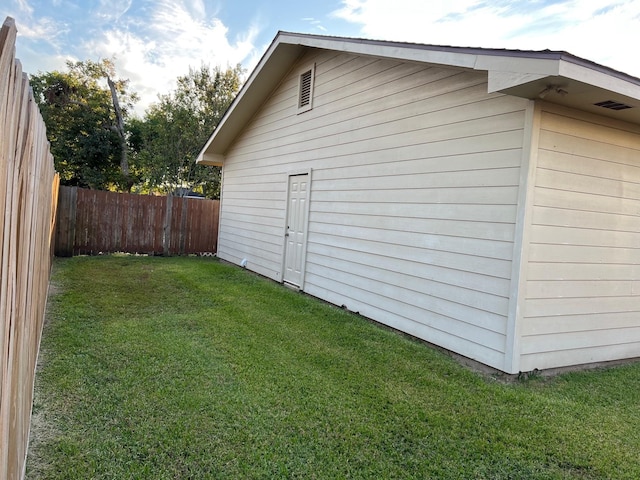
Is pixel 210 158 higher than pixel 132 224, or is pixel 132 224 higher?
pixel 210 158

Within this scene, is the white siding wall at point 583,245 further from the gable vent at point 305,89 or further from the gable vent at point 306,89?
the gable vent at point 305,89

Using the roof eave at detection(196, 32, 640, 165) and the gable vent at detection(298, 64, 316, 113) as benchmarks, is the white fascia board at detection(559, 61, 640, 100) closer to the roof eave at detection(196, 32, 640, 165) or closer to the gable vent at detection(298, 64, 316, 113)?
the roof eave at detection(196, 32, 640, 165)

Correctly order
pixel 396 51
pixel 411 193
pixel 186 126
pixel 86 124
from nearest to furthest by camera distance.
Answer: pixel 396 51 < pixel 411 193 < pixel 186 126 < pixel 86 124

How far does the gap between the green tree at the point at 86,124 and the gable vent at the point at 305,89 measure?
50.0ft

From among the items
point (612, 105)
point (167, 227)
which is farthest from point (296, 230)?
point (167, 227)

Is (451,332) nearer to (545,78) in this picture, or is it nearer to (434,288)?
(434,288)

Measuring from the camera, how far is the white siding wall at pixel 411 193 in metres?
3.91

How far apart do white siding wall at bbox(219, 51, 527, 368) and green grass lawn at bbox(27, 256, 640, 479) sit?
24.3 inches

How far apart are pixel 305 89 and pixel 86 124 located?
649 inches

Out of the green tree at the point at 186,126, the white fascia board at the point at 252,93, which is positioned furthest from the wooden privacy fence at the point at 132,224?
the green tree at the point at 186,126

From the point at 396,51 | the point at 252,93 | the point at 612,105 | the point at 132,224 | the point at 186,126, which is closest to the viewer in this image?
the point at 612,105

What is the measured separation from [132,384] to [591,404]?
372 centimetres

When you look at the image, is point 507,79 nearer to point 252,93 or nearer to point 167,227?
point 252,93

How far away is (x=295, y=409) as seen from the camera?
2.93m
